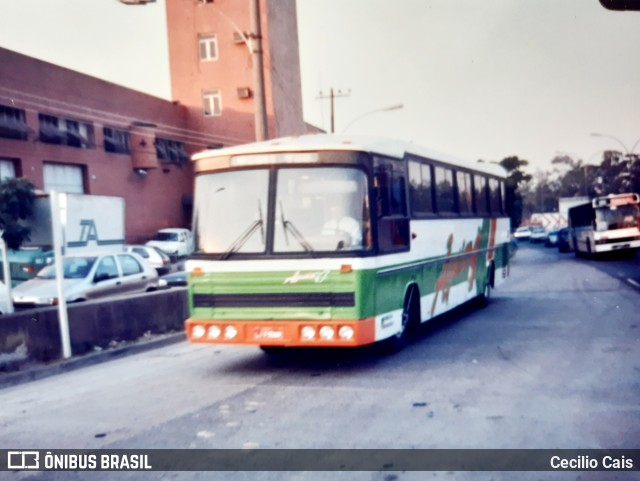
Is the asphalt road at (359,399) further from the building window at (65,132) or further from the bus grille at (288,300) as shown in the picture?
the building window at (65,132)

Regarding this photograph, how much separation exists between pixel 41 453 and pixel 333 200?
427cm

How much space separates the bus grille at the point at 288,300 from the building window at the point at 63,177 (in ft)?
90.7

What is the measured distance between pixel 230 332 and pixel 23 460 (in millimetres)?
3279

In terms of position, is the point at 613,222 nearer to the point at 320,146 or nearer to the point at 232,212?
the point at 320,146

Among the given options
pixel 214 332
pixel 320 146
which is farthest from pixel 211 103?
pixel 214 332

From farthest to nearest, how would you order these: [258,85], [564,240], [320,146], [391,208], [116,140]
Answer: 1. [564,240]
2. [116,140]
3. [258,85]
4. [391,208]
5. [320,146]

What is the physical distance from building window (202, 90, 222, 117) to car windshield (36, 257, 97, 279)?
107 ft

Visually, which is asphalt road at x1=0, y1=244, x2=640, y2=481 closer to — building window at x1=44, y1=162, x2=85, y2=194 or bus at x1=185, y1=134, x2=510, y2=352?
bus at x1=185, y1=134, x2=510, y2=352

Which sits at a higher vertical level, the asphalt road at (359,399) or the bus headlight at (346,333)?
the bus headlight at (346,333)

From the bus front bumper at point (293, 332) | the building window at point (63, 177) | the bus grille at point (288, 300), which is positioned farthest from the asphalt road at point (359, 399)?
the building window at point (63, 177)

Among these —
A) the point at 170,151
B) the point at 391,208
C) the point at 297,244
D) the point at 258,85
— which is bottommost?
the point at 297,244

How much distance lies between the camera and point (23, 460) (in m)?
5.87

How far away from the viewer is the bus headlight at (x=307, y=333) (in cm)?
851

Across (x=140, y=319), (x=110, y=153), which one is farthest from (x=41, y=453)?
(x=110, y=153)
